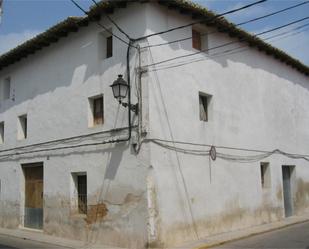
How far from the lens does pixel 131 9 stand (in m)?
10.9

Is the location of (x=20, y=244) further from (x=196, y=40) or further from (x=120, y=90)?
(x=196, y=40)

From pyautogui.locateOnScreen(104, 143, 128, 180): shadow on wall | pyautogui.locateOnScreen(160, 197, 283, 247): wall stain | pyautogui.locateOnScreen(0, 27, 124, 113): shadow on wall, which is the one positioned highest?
pyautogui.locateOnScreen(0, 27, 124, 113): shadow on wall

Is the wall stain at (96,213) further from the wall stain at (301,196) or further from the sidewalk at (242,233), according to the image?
the wall stain at (301,196)

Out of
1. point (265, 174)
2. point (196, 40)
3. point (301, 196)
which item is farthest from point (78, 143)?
point (301, 196)

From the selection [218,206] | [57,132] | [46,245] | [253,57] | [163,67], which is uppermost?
[253,57]

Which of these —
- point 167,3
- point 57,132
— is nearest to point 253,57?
point 167,3

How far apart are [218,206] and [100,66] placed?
5.40 m

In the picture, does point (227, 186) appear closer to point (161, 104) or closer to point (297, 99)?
point (161, 104)

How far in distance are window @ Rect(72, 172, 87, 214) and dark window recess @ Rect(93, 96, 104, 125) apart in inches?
63.5

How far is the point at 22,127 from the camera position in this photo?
14.9 metres

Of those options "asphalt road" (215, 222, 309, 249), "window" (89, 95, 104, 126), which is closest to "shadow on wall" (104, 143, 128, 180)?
"window" (89, 95, 104, 126)

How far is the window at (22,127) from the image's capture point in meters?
14.8

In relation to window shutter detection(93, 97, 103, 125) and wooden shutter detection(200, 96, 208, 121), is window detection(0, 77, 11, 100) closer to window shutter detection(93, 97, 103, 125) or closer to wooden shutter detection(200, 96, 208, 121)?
window shutter detection(93, 97, 103, 125)

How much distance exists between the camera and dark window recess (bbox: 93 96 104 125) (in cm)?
1171
